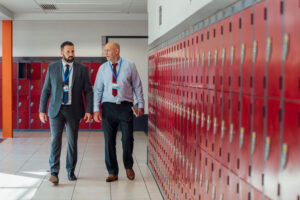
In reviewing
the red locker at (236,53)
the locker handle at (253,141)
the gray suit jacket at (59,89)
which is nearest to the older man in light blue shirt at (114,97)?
the gray suit jacket at (59,89)

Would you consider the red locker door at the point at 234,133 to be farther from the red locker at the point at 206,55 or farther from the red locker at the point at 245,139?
the red locker at the point at 206,55

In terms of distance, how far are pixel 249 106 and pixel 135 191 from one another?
2886 millimetres

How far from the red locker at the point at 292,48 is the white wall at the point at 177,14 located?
2.07ft

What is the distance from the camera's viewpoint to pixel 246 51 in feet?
6.12

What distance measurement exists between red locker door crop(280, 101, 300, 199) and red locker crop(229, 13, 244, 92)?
0.51 meters

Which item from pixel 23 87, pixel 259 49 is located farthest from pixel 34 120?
pixel 259 49

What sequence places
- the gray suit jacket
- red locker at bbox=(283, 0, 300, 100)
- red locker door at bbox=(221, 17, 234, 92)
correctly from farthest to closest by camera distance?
1. the gray suit jacket
2. red locker door at bbox=(221, 17, 234, 92)
3. red locker at bbox=(283, 0, 300, 100)

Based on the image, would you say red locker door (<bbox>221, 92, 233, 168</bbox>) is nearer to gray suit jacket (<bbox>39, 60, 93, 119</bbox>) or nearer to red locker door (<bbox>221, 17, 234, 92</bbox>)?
red locker door (<bbox>221, 17, 234, 92</bbox>)

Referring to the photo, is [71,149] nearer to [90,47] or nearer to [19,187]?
[19,187]

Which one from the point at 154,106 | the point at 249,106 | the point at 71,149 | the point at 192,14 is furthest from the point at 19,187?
the point at 249,106

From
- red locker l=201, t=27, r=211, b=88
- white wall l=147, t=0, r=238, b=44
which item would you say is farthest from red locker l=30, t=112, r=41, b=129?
red locker l=201, t=27, r=211, b=88

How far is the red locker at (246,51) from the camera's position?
71.6 inches

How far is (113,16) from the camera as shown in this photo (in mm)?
9414

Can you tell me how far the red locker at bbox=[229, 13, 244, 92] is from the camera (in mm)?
1965
